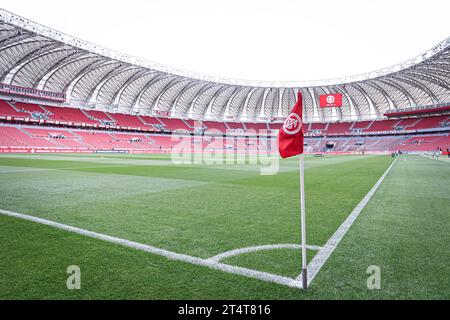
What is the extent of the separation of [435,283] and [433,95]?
86.9 metres

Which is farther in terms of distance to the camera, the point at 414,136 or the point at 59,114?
the point at 414,136

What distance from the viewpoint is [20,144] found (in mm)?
50938

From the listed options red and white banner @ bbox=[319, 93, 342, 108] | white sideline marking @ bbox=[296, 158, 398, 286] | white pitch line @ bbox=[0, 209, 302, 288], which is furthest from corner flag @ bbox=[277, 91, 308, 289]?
red and white banner @ bbox=[319, 93, 342, 108]

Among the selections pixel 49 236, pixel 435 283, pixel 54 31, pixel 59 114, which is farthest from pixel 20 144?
pixel 435 283

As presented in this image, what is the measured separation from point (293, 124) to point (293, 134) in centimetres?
13

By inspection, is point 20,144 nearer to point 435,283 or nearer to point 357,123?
point 435,283

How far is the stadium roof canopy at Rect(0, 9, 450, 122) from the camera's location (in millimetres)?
45219

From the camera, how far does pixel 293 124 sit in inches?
139

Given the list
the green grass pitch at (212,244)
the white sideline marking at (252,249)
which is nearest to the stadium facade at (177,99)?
the green grass pitch at (212,244)

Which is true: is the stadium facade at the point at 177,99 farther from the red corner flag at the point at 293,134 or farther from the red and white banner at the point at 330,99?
the red corner flag at the point at 293,134

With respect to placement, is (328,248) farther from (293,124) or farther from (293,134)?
(293,124)

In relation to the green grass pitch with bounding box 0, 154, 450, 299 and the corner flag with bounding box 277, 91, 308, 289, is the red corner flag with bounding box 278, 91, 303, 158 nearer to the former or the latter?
the corner flag with bounding box 277, 91, 308, 289

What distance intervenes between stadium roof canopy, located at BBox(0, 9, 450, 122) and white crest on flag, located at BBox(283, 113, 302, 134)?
45387 mm

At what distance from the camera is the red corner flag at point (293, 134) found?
350cm
